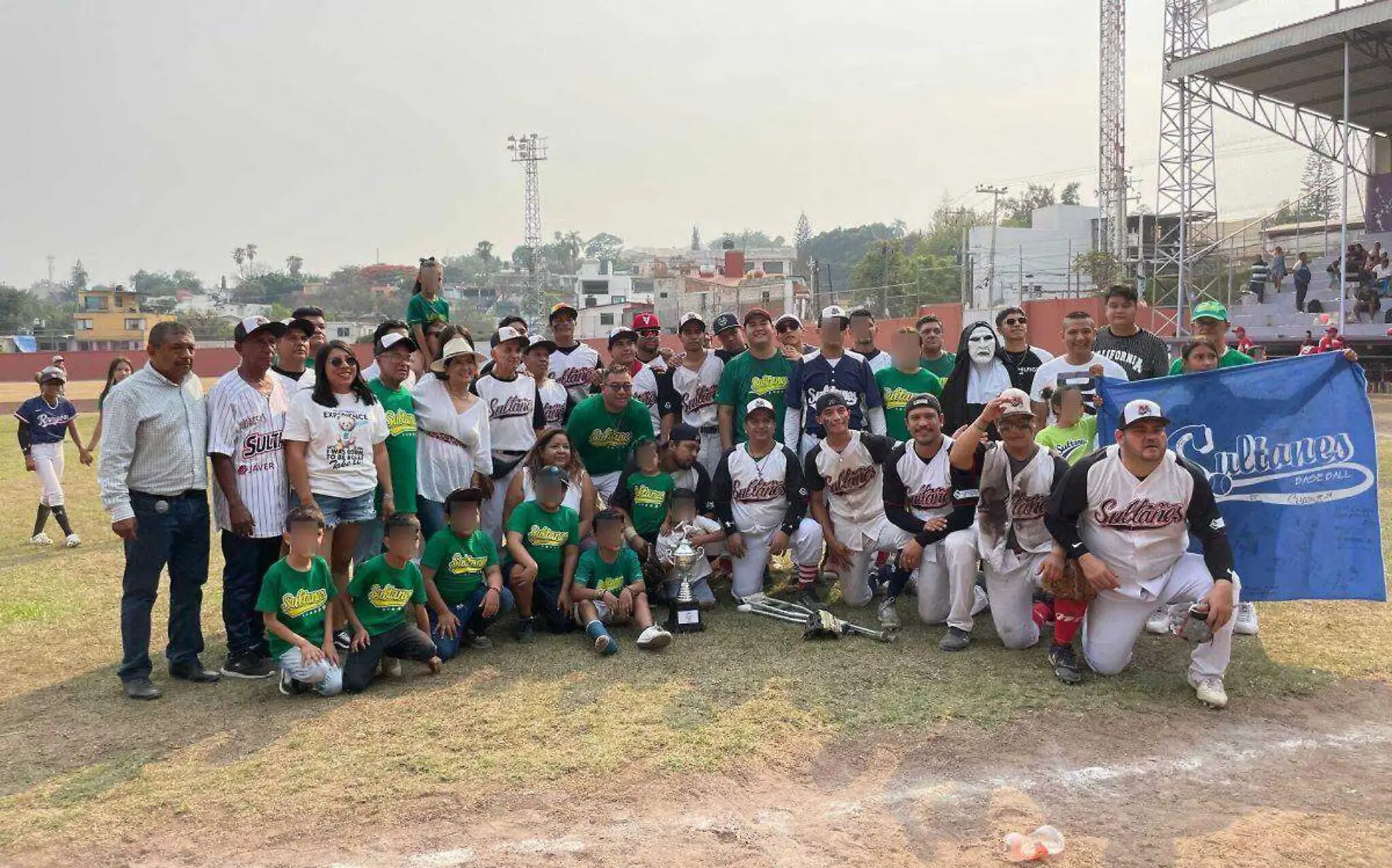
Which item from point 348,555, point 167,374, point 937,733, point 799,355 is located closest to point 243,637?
point 348,555

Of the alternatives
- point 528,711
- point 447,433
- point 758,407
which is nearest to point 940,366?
point 758,407

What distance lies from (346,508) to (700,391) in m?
3.21

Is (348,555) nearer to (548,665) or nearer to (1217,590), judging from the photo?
(548,665)

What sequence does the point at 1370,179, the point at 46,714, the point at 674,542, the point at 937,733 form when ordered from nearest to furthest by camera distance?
the point at 937,733 < the point at 46,714 < the point at 674,542 < the point at 1370,179

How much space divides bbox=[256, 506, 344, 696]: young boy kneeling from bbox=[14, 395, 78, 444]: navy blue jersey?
6.55 metres

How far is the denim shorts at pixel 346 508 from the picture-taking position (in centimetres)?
610

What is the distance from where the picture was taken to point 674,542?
7.15 meters

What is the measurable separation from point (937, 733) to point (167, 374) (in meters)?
4.72

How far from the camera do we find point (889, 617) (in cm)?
683

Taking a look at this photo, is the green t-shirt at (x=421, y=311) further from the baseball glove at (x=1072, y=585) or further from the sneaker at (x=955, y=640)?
the baseball glove at (x=1072, y=585)

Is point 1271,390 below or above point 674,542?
above

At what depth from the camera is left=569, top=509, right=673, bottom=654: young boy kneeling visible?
6.65 m

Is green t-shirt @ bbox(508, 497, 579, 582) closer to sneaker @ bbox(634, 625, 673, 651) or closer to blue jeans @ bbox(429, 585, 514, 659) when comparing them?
blue jeans @ bbox(429, 585, 514, 659)

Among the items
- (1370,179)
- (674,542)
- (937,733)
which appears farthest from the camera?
(1370,179)
